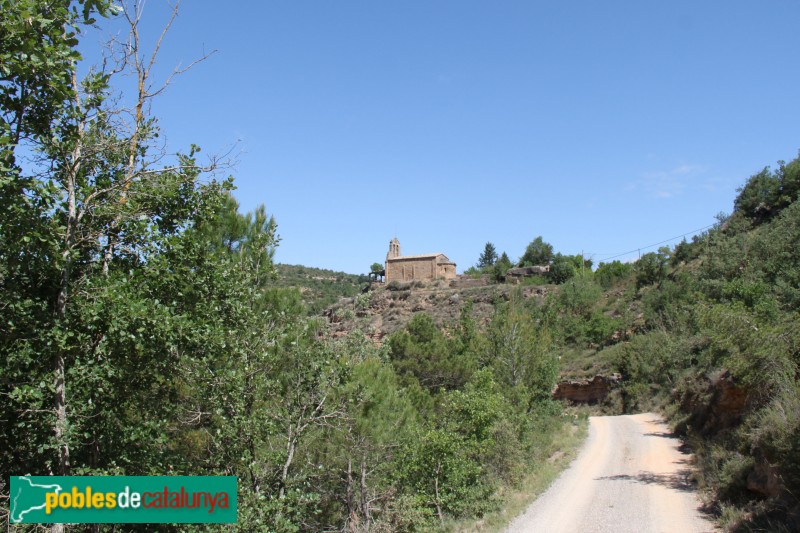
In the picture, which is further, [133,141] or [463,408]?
[463,408]

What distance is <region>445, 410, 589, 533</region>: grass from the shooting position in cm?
1251

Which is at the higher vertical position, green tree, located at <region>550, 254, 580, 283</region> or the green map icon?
green tree, located at <region>550, 254, 580, 283</region>

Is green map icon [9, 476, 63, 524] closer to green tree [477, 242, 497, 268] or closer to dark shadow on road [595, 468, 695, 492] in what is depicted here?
dark shadow on road [595, 468, 695, 492]

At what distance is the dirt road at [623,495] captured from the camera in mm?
11516

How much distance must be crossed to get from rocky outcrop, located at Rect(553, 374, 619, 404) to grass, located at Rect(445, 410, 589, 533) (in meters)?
13.0

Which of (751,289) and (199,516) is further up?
(751,289)

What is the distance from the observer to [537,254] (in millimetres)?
83375

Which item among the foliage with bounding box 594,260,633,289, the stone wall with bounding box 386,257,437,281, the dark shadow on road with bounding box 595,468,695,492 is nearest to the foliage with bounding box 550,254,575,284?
the foliage with bounding box 594,260,633,289

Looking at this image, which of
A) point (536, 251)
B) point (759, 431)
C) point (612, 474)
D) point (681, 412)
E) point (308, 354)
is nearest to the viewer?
point (308, 354)

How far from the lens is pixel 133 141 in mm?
6078

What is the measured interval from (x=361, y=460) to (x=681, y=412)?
17.6 meters

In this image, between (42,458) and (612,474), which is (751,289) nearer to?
(612,474)

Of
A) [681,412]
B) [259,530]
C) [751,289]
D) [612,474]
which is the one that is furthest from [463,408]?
[751,289]

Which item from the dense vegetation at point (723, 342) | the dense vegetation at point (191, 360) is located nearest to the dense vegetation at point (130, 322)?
the dense vegetation at point (191, 360)
